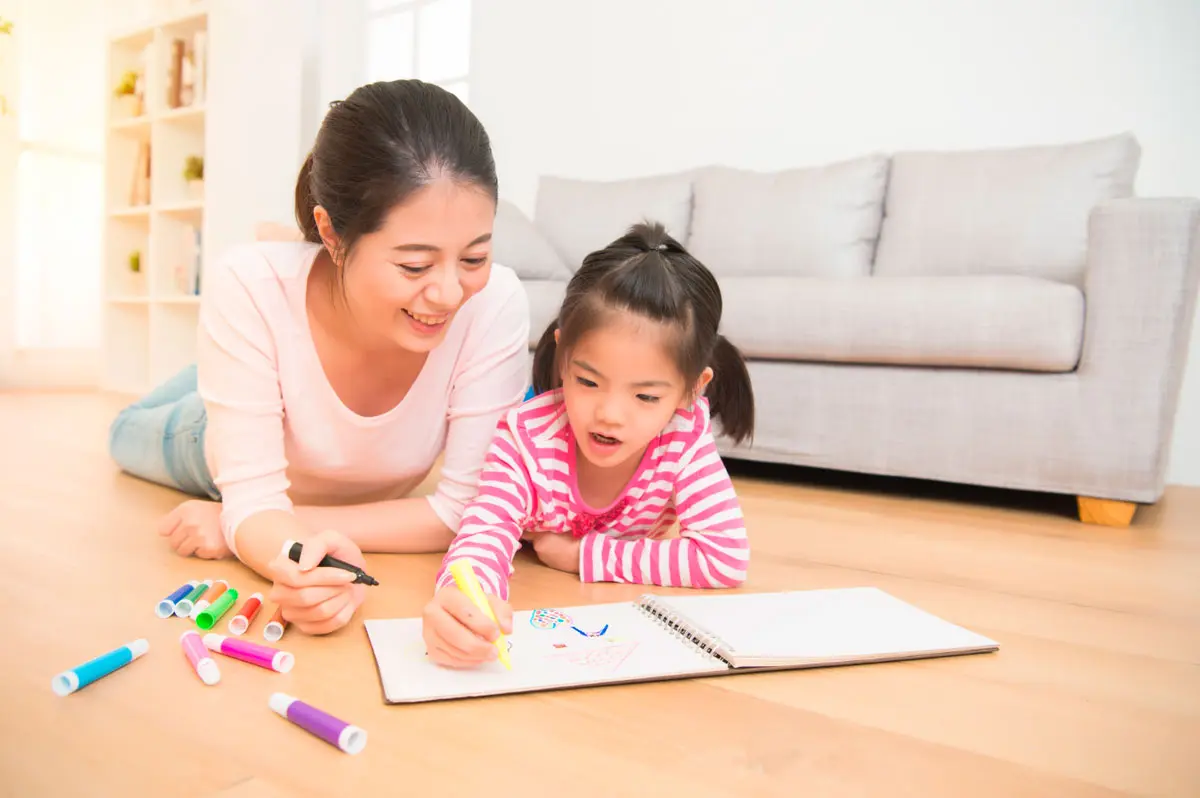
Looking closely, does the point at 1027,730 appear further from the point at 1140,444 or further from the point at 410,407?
the point at 1140,444

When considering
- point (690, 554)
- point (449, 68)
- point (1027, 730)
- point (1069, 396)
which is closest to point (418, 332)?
→ point (690, 554)

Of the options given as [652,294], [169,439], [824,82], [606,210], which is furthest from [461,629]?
[824,82]

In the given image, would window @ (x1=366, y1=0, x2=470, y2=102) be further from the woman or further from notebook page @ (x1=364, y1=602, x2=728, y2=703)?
notebook page @ (x1=364, y1=602, x2=728, y2=703)

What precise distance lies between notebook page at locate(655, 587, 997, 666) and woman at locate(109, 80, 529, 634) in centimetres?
41

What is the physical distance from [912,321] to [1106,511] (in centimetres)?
60

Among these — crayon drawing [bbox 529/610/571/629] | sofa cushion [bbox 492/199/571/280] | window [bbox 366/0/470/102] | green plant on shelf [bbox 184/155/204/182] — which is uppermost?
window [bbox 366/0/470/102]

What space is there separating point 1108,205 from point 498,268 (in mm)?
1412

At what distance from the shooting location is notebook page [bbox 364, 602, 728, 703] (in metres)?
0.78

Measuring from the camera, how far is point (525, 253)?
2.98 meters

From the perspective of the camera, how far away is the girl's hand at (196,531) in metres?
1.22

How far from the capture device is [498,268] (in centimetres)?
133

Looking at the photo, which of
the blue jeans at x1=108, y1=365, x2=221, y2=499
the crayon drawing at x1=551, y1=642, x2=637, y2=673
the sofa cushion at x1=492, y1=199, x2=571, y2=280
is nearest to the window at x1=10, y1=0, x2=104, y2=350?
the sofa cushion at x1=492, y1=199, x2=571, y2=280

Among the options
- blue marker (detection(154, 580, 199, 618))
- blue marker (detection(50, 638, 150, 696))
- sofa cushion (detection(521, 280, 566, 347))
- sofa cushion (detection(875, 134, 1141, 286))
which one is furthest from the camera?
sofa cushion (detection(521, 280, 566, 347))

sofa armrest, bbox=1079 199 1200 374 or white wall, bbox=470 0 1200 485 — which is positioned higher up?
white wall, bbox=470 0 1200 485
